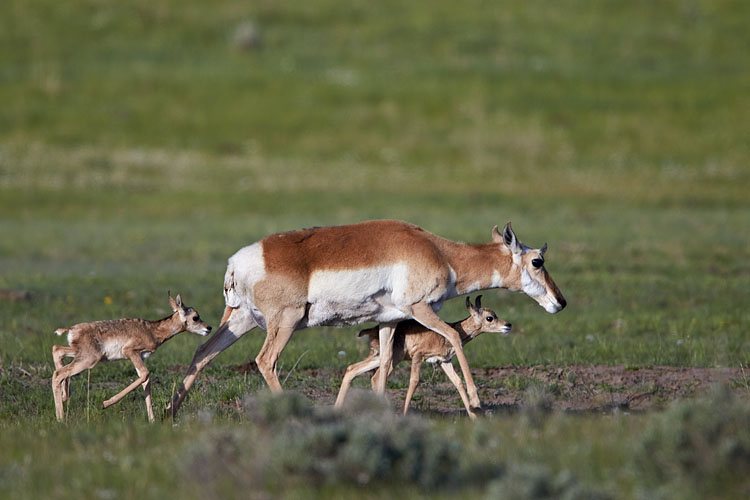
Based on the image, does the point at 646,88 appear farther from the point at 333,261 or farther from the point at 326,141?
the point at 333,261

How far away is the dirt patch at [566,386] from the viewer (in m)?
10.2

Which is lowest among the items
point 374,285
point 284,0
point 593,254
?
point 593,254

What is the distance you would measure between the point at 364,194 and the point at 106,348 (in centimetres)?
2098

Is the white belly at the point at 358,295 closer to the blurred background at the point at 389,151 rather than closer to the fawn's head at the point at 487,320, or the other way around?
the fawn's head at the point at 487,320

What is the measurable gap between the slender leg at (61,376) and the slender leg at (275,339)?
1815mm

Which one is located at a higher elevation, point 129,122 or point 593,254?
point 129,122

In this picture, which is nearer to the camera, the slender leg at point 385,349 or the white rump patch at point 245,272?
the white rump patch at point 245,272

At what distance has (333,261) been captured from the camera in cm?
963

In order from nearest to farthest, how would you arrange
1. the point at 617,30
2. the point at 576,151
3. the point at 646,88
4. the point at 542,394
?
the point at 542,394 < the point at 576,151 < the point at 646,88 < the point at 617,30

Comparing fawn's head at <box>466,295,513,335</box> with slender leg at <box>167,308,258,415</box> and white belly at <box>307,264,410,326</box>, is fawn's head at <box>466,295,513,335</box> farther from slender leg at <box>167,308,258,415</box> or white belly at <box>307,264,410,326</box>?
slender leg at <box>167,308,258,415</box>

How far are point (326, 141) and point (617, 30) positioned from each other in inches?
763

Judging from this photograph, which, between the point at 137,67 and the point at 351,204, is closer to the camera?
the point at 351,204

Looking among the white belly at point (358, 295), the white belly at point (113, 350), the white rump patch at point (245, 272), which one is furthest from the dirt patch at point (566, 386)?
the white belly at point (113, 350)

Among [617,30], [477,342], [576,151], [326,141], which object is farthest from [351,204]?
[617,30]
